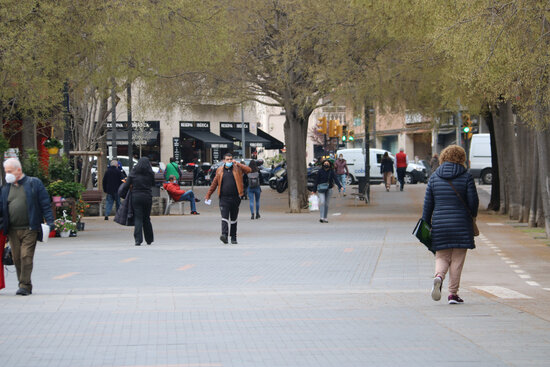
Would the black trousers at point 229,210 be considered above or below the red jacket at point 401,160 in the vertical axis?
below

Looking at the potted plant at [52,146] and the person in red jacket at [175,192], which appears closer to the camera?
the potted plant at [52,146]

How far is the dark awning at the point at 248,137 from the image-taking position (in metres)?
71.3

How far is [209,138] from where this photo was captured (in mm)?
70625

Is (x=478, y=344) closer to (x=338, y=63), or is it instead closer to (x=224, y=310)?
(x=224, y=310)

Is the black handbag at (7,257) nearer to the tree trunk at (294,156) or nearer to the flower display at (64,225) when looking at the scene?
the flower display at (64,225)

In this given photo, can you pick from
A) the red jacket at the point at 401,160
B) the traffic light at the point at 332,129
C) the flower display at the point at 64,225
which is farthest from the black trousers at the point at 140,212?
the traffic light at the point at 332,129

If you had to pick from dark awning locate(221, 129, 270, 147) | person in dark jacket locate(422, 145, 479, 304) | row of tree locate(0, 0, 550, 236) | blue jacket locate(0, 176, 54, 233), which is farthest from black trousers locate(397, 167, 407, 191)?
person in dark jacket locate(422, 145, 479, 304)

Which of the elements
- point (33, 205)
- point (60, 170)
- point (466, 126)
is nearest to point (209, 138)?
point (466, 126)

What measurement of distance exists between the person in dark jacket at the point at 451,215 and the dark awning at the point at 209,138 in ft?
192

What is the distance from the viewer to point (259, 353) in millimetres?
7648

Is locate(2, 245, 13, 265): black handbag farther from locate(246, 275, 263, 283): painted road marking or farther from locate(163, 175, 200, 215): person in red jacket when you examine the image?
locate(163, 175, 200, 215): person in red jacket

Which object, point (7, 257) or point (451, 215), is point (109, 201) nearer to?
point (7, 257)

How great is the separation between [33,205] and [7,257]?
2.19ft

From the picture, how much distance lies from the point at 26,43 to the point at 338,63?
40.1ft
